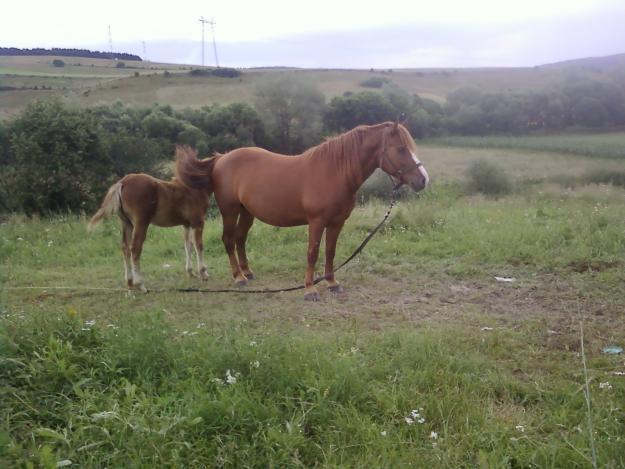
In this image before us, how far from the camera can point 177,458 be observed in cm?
259

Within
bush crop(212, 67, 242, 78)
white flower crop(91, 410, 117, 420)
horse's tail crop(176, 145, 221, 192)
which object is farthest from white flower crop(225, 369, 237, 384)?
bush crop(212, 67, 242, 78)

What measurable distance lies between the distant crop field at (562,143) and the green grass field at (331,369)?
20.9 feet

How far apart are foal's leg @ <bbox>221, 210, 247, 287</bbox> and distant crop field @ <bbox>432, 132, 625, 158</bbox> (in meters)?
8.78

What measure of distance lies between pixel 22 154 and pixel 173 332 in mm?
11657

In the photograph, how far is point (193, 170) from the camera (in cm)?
614

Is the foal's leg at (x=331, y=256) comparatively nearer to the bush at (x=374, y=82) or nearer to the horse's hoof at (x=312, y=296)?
the horse's hoof at (x=312, y=296)

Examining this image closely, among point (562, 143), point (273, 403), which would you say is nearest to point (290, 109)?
point (562, 143)

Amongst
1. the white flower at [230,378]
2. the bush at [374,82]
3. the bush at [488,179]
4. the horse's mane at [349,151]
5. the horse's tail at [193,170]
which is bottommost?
the bush at [488,179]

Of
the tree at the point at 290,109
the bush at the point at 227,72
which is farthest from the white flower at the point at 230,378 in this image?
the bush at the point at 227,72

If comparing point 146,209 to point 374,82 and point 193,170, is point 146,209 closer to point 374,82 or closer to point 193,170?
point 193,170

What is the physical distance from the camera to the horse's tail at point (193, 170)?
6.12 metres

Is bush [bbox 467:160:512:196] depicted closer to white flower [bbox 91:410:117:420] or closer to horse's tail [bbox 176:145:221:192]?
horse's tail [bbox 176:145:221:192]

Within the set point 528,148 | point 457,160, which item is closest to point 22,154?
A: point 457,160

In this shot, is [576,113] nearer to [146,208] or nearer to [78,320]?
[146,208]
